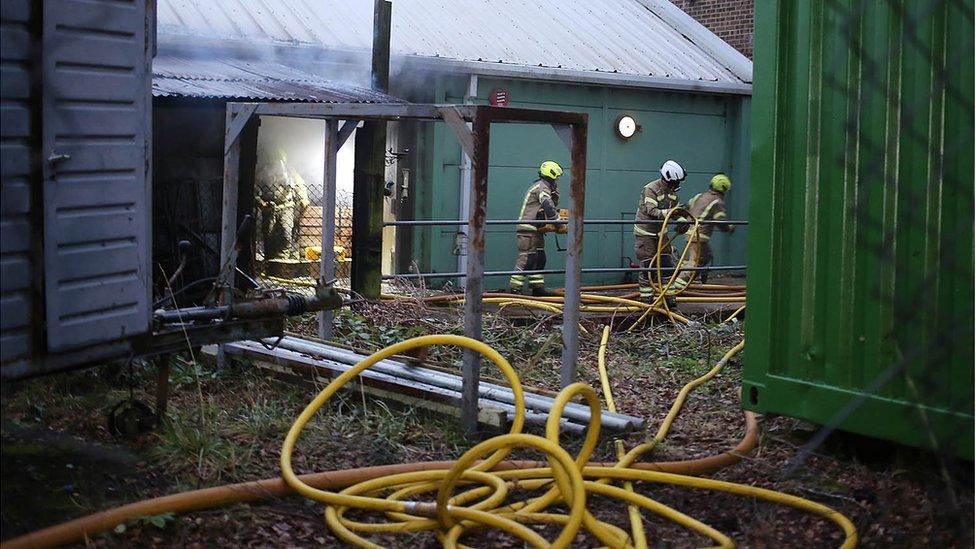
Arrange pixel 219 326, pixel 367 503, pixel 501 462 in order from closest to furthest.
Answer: pixel 367 503 < pixel 501 462 < pixel 219 326

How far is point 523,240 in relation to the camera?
13000mm

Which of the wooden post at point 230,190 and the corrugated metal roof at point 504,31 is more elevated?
the corrugated metal roof at point 504,31

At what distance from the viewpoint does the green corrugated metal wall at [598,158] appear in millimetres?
13805

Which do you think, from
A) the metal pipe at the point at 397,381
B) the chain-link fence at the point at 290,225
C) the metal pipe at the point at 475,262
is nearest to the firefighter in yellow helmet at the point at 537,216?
the chain-link fence at the point at 290,225

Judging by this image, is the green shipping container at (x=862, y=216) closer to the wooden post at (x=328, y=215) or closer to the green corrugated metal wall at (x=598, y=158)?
the wooden post at (x=328, y=215)

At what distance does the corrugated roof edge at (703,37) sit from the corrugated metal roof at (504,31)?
21mm

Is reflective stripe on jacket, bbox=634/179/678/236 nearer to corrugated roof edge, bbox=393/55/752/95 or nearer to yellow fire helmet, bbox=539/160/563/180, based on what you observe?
yellow fire helmet, bbox=539/160/563/180

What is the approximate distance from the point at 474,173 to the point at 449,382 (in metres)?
1.38

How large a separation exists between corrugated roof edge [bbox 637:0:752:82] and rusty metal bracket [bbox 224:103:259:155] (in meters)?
10.5

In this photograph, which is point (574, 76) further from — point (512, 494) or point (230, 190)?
point (512, 494)

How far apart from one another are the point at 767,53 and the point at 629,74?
9718mm

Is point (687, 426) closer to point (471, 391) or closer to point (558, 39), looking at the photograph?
point (471, 391)

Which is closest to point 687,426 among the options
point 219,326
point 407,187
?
point 219,326

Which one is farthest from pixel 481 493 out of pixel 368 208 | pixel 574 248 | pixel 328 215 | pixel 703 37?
pixel 703 37
